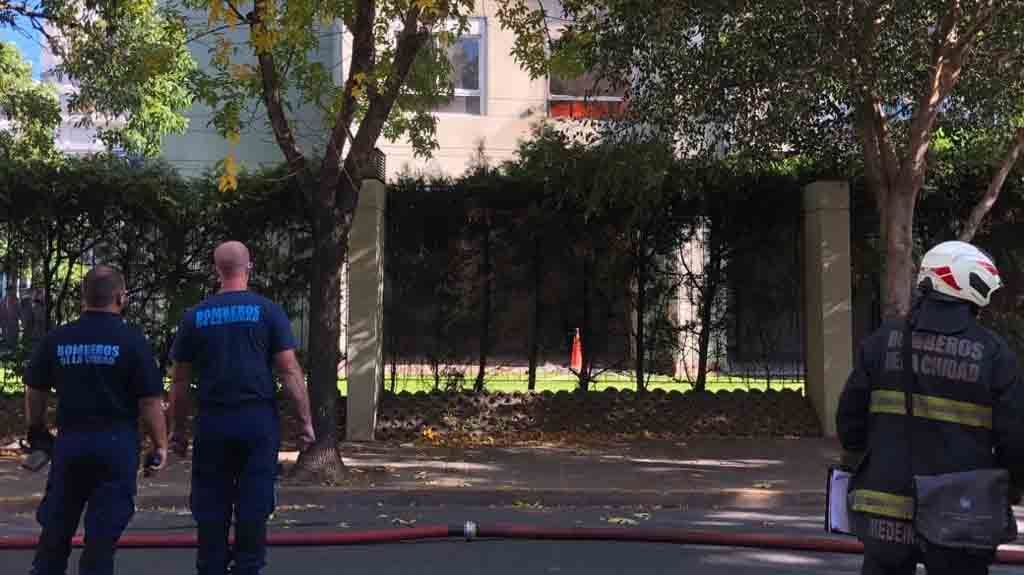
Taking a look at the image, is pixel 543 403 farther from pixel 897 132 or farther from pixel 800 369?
pixel 897 132

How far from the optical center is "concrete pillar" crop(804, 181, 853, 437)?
1200cm

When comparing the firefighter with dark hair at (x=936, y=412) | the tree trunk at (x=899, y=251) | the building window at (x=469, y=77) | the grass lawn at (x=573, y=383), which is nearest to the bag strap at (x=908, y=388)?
the firefighter with dark hair at (x=936, y=412)

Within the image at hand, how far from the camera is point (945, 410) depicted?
3.40 meters

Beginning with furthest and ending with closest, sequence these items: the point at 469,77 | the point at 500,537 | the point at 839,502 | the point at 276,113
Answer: the point at 469,77 → the point at 276,113 → the point at 500,537 → the point at 839,502

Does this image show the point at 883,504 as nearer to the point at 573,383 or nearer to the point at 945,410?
the point at 945,410

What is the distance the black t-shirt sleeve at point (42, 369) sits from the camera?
476 cm

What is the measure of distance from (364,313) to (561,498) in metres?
4.18

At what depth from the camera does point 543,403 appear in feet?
40.5

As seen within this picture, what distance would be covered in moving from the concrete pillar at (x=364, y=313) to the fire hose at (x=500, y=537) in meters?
4.51

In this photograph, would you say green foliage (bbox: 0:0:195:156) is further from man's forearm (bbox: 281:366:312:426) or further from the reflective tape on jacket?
the reflective tape on jacket

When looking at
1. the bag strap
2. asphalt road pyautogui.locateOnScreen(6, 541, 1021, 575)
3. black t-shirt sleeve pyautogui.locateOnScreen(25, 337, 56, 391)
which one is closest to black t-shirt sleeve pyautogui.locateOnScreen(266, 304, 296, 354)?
black t-shirt sleeve pyautogui.locateOnScreen(25, 337, 56, 391)

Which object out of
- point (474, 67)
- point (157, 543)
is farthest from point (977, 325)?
point (474, 67)

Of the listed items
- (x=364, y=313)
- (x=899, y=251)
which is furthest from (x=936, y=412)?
(x=364, y=313)

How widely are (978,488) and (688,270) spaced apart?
9.57m
